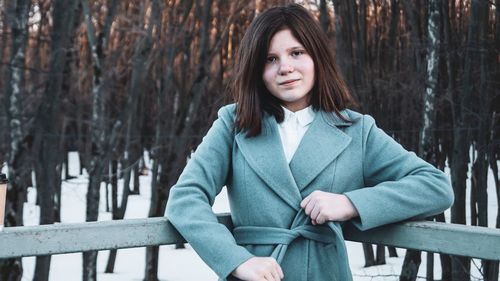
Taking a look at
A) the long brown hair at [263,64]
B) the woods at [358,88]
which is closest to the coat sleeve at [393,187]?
the long brown hair at [263,64]

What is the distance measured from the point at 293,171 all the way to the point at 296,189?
0.06 m

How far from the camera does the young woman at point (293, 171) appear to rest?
1.89 meters

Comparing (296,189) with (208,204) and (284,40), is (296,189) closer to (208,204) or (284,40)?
(208,204)

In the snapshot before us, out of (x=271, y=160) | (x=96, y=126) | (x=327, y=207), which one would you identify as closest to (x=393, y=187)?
(x=327, y=207)

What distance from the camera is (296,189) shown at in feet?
6.46

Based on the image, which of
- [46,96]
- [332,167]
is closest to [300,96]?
[332,167]

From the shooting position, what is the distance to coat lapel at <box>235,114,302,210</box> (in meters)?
1.97

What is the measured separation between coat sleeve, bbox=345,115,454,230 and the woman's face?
0.69 ft

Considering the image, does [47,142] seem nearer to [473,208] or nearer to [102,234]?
[473,208]

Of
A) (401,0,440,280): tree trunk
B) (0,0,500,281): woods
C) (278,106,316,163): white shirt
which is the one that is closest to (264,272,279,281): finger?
(278,106,316,163): white shirt

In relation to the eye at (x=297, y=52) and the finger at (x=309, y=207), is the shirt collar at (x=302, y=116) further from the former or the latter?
the finger at (x=309, y=207)

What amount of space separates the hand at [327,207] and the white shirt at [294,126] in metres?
0.20

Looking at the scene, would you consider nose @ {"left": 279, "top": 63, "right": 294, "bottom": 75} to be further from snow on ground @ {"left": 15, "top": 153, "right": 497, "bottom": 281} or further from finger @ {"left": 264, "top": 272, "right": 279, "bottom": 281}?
snow on ground @ {"left": 15, "top": 153, "right": 497, "bottom": 281}

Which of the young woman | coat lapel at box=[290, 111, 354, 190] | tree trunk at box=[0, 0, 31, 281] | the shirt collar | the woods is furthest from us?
the woods
